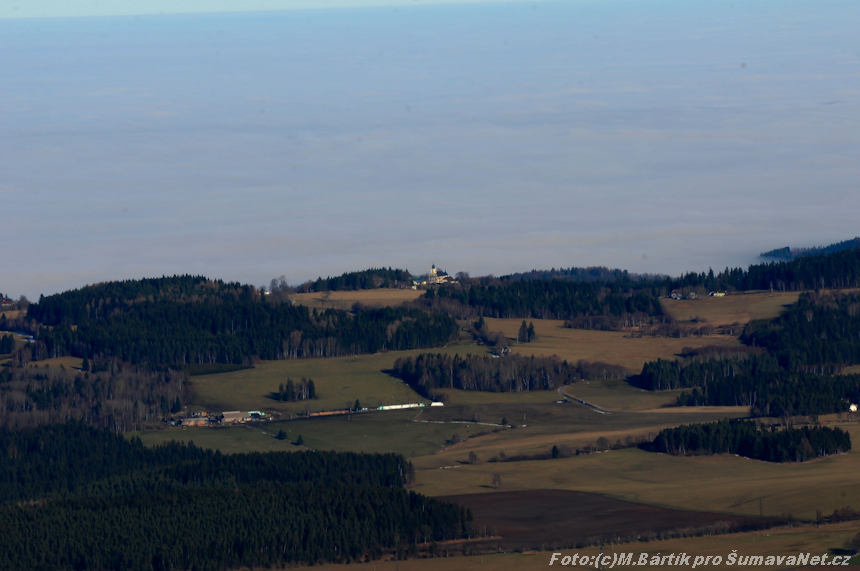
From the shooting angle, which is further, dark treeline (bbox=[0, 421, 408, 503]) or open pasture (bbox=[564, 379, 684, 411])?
open pasture (bbox=[564, 379, 684, 411])

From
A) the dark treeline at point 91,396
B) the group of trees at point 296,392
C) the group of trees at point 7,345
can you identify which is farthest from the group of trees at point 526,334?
the group of trees at point 7,345

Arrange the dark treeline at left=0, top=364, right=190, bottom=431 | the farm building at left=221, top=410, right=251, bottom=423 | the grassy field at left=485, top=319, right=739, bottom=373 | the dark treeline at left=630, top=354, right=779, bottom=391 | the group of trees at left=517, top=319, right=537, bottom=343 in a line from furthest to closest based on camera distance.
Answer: the group of trees at left=517, top=319, right=537, bottom=343, the grassy field at left=485, top=319, right=739, bottom=373, the dark treeline at left=630, top=354, right=779, bottom=391, the farm building at left=221, top=410, right=251, bottom=423, the dark treeline at left=0, top=364, right=190, bottom=431

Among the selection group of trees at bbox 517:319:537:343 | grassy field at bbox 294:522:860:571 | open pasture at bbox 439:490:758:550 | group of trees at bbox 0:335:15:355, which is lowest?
grassy field at bbox 294:522:860:571

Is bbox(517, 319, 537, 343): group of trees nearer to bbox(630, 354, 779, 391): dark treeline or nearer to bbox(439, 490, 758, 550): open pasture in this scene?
bbox(630, 354, 779, 391): dark treeline

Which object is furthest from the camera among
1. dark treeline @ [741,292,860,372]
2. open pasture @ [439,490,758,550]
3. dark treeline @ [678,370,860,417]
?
dark treeline @ [741,292,860,372]

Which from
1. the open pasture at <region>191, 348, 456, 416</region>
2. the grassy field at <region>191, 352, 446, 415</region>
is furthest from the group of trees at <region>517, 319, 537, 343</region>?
the grassy field at <region>191, 352, 446, 415</region>

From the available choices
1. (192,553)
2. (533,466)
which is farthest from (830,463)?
(192,553)

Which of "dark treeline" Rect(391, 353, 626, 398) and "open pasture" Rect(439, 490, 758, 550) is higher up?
"dark treeline" Rect(391, 353, 626, 398)

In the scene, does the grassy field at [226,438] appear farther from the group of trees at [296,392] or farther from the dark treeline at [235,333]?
the dark treeline at [235,333]
